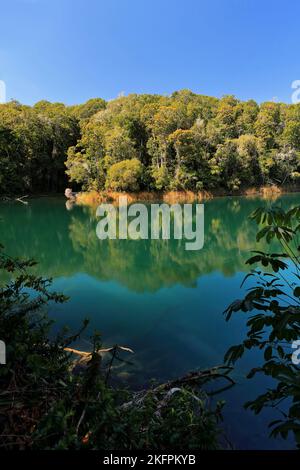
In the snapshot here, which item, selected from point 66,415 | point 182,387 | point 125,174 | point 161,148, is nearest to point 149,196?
point 125,174

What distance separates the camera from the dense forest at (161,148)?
26.5 meters

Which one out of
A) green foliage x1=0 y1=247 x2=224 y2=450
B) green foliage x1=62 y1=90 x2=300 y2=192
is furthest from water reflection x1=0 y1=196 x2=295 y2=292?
green foliage x1=62 y1=90 x2=300 y2=192

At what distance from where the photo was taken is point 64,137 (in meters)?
32.0

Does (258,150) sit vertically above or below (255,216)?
above

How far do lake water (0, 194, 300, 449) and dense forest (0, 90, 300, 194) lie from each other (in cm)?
1441

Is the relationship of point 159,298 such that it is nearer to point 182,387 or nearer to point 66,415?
point 182,387

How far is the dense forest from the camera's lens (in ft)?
86.9

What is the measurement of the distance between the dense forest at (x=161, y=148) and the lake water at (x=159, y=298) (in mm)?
14410

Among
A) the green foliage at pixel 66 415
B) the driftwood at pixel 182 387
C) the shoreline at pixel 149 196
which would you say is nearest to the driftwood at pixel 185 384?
the driftwood at pixel 182 387

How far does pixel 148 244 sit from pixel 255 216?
31.7 ft

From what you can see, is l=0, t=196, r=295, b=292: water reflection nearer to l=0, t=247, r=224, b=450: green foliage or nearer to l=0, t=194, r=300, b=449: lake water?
l=0, t=194, r=300, b=449: lake water

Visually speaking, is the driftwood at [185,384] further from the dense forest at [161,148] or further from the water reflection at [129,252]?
the dense forest at [161,148]
